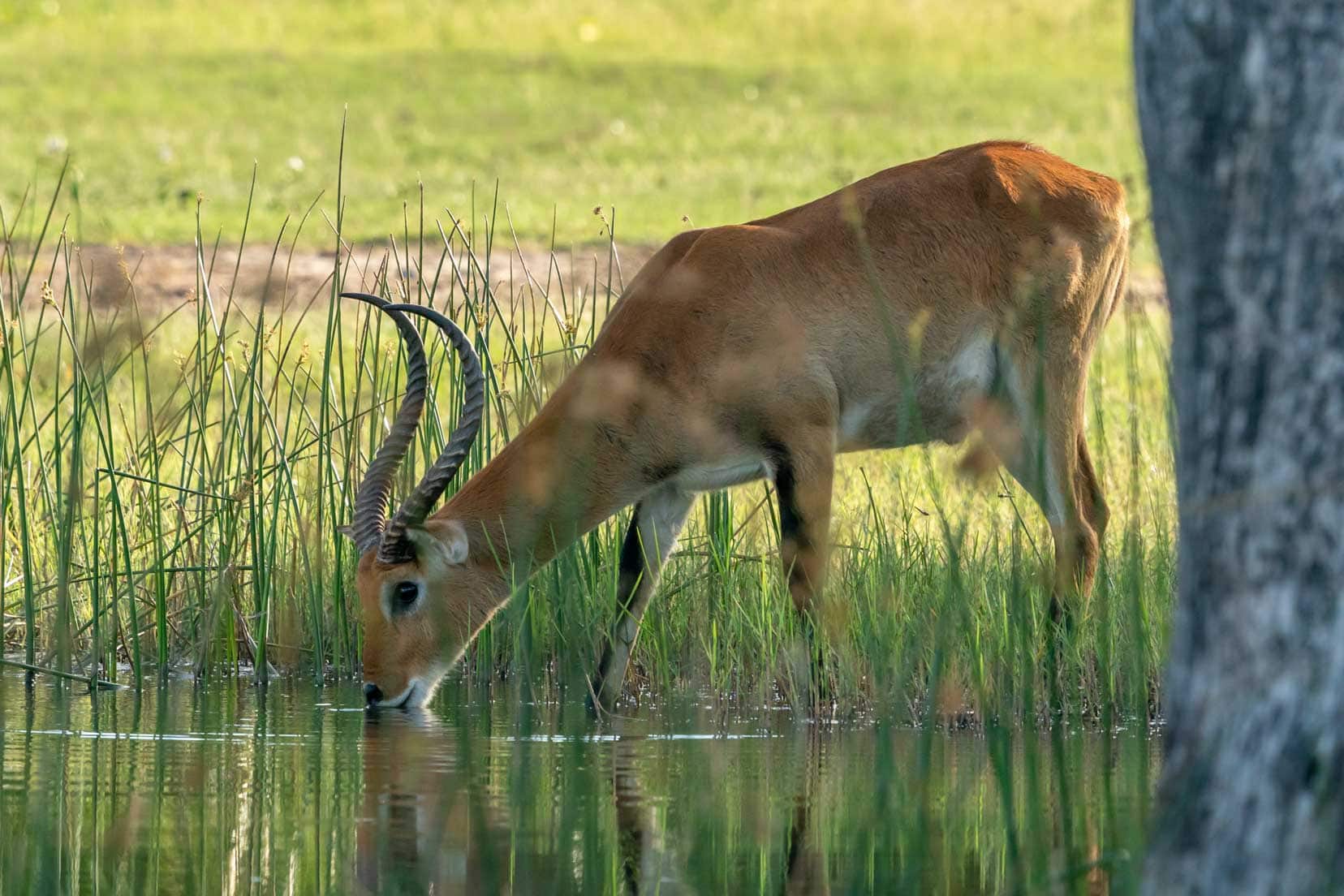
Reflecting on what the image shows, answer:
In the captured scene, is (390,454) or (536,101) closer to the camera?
(390,454)

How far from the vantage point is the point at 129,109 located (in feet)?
81.1

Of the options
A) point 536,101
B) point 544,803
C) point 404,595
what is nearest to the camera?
point 544,803

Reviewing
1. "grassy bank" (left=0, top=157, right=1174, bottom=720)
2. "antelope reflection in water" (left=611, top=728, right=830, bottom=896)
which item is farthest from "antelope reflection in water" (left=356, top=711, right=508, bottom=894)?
"grassy bank" (left=0, top=157, right=1174, bottom=720)

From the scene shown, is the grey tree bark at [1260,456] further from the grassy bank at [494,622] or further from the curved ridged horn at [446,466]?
the curved ridged horn at [446,466]

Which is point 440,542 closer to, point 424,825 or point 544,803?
point 544,803

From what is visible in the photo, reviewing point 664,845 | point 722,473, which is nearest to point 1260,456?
point 664,845

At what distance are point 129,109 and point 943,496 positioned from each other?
18383mm

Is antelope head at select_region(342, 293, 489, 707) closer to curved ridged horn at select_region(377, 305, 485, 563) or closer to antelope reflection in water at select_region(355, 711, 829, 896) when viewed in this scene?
curved ridged horn at select_region(377, 305, 485, 563)

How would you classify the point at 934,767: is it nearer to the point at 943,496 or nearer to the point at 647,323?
the point at 647,323

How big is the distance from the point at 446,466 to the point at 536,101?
2128cm

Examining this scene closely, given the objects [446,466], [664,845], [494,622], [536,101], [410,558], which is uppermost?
[536,101]

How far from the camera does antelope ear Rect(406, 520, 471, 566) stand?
5234mm

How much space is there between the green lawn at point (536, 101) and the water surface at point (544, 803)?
10.4 metres

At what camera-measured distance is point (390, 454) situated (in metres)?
5.20
